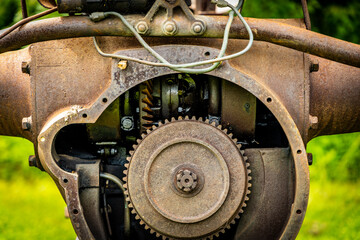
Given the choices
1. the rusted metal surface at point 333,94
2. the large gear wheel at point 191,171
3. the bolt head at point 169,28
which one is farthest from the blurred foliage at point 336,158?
the bolt head at point 169,28

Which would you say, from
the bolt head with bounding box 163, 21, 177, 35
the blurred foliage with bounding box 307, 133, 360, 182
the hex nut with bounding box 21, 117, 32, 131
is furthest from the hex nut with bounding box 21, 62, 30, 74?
the blurred foliage with bounding box 307, 133, 360, 182

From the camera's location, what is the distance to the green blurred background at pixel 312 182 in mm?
4375

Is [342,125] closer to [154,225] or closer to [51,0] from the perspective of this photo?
[154,225]

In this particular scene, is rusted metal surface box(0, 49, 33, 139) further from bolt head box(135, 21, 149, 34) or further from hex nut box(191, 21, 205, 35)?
hex nut box(191, 21, 205, 35)

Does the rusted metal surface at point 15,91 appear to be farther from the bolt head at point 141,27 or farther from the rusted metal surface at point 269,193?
the rusted metal surface at point 269,193

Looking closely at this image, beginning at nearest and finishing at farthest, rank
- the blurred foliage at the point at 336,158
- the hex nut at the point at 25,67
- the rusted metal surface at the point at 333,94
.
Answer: the hex nut at the point at 25,67
the rusted metal surface at the point at 333,94
the blurred foliage at the point at 336,158

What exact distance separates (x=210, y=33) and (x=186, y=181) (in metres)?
0.72

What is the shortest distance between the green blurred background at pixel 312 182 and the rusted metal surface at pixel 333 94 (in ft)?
5.24

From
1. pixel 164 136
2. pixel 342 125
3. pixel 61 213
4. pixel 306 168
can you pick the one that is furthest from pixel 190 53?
pixel 61 213

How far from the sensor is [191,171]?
8.45 feet

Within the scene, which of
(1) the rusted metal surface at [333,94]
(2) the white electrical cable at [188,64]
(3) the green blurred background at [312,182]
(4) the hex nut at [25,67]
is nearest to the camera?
(2) the white electrical cable at [188,64]

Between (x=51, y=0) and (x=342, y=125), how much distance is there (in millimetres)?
1750

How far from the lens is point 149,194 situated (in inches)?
102

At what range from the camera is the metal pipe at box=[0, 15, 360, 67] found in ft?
8.14
